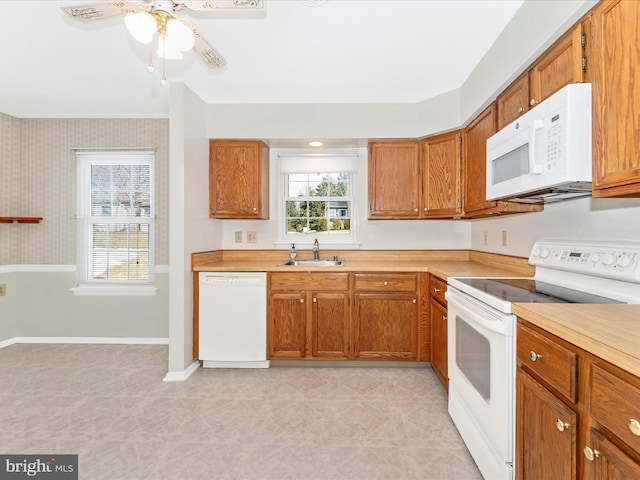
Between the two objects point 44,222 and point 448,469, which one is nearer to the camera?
point 448,469

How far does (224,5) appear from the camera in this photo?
59.9 inches

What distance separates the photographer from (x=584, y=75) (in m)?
1.39

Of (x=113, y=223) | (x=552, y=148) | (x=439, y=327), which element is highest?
(x=552, y=148)

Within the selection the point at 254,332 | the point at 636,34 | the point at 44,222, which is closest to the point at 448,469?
the point at 254,332

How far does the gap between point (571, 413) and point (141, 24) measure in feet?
7.43

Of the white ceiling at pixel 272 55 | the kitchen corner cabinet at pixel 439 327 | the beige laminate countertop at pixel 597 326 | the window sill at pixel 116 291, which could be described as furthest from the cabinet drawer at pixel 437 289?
the window sill at pixel 116 291

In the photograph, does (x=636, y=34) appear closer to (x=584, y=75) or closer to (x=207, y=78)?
(x=584, y=75)

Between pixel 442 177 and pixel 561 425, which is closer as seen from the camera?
pixel 561 425

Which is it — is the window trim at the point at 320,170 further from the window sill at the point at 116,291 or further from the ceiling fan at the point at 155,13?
the ceiling fan at the point at 155,13

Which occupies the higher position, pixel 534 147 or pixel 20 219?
pixel 534 147

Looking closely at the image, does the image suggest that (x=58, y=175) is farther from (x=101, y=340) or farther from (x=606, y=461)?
(x=606, y=461)

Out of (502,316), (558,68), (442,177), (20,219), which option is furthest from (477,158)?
(20,219)

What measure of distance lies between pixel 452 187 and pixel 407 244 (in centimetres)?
80

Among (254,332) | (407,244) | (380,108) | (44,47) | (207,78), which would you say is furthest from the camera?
(407,244)
